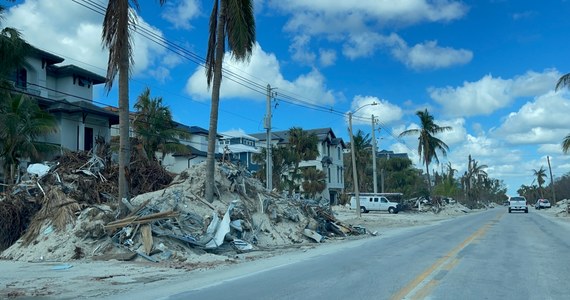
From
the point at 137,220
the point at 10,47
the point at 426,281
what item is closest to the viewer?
the point at 426,281

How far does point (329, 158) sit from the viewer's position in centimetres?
6619

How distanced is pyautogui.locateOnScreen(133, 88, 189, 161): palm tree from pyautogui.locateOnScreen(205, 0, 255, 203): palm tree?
11502mm

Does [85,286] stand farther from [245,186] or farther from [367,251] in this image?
[245,186]

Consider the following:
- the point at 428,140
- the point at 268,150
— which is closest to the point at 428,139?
the point at 428,140

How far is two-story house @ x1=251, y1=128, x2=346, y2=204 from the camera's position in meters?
65.9

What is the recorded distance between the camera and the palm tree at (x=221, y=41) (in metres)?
20.9

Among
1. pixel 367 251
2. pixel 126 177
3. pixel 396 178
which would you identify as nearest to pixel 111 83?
pixel 126 177

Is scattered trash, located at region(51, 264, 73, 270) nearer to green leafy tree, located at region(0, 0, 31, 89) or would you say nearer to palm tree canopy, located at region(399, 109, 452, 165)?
green leafy tree, located at region(0, 0, 31, 89)

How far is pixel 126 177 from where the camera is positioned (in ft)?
59.0

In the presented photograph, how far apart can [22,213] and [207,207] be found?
261 inches

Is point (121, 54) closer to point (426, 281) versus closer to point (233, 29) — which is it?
point (233, 29)

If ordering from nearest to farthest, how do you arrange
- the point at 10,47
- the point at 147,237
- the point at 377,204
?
the point at 147,237 → the point at 10,47 → the point at 377,204

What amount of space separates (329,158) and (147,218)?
50.6m

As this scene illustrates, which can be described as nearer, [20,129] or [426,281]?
[426,281]
